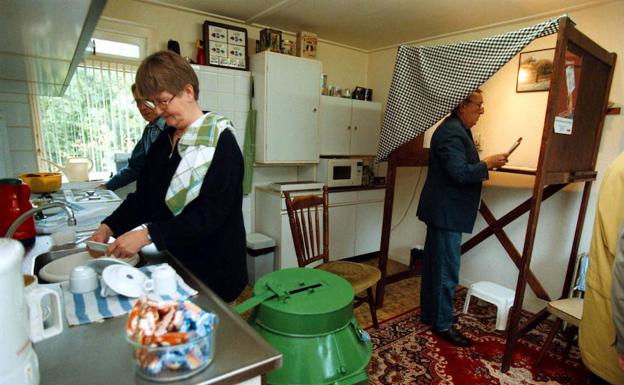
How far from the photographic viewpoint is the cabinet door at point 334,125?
11.1 feet

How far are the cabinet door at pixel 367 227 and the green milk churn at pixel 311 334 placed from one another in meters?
2.46

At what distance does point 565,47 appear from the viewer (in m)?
1.55

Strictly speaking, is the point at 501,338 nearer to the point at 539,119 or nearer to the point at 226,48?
the point at 539,119

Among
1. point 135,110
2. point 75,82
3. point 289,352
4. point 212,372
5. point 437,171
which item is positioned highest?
point 75,82

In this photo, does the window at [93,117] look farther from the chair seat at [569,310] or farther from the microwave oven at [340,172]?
the chair seat at [569,310]

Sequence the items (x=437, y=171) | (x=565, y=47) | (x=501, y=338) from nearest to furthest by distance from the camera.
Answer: (x=565, y=47)
(x=437, y=171)
(x=501, y=338)

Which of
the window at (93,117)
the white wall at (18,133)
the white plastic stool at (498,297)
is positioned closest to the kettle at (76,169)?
the window at (93,117)

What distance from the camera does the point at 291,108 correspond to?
3.11 m

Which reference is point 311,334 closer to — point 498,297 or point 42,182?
point 498,297

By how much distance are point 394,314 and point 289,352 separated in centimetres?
169

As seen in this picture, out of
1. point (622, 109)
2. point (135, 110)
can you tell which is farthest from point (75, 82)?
point (622, 109)

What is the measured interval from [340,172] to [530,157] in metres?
1.63

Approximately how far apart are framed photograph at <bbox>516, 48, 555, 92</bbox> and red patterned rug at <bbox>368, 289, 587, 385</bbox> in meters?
1.79

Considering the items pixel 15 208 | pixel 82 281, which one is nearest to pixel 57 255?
pixel 15 208
